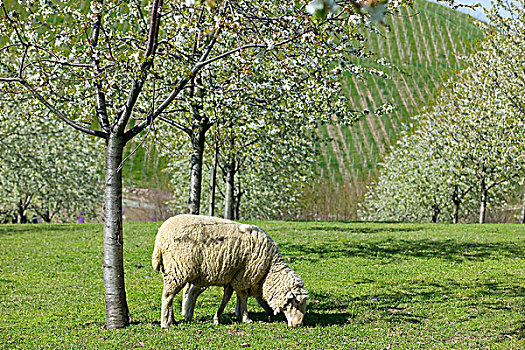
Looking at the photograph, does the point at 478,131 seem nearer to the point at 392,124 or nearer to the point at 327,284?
the point at 327,284

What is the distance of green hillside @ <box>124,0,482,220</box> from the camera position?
287ft

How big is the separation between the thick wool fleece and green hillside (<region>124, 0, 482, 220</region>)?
46057mm

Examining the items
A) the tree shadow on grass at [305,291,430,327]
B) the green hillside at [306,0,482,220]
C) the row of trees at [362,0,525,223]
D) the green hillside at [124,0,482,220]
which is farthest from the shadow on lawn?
the green hillside at [306,0,482,220]

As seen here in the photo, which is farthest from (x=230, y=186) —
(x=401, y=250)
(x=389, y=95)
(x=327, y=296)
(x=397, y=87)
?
(x=397, y=87)

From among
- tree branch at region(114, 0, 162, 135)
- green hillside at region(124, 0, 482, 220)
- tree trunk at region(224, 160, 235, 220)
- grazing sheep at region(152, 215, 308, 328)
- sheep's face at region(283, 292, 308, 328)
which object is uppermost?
green hillside at region(124, 0, 482, 220)

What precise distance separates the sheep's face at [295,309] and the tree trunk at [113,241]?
2800 millimetres

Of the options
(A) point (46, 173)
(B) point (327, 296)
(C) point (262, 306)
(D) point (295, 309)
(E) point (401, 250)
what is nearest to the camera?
(D) point (295, 309)

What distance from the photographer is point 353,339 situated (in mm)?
8633

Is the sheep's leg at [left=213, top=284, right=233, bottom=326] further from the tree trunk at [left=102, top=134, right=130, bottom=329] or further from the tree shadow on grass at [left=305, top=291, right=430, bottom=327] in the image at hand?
the tree trunk at [left=102, top=134, right=130, bottom=329]

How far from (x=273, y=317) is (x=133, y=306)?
118 inches

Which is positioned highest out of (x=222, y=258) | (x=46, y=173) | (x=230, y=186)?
(x=46, y=173)

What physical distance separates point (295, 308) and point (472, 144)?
21.2 m

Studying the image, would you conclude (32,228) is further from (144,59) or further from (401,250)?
(144,59)

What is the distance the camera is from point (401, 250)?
17.6 m
